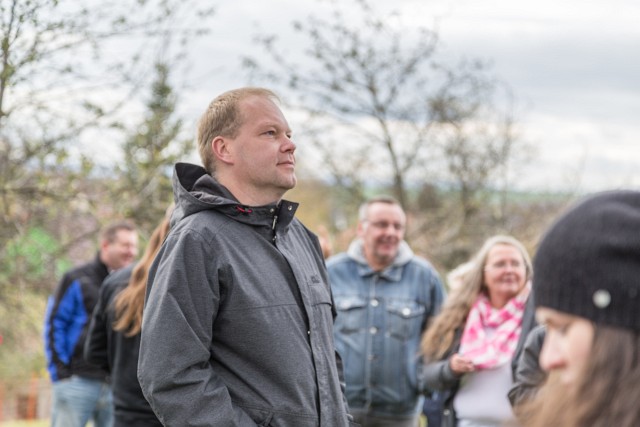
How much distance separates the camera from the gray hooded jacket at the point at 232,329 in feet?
10.3

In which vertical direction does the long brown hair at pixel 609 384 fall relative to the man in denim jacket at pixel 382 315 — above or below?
above

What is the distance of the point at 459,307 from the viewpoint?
5980mm

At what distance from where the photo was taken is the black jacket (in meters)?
5.08

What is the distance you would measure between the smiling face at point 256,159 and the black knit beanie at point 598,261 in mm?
1900

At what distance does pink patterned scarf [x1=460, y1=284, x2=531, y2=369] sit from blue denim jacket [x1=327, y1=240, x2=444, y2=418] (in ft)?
1.80

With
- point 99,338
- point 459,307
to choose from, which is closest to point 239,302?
point 99,338

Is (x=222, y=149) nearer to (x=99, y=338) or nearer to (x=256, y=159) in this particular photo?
(x=256, y=159)

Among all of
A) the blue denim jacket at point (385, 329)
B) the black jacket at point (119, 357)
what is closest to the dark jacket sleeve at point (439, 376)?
the blue denim jacket at point (385, 329)

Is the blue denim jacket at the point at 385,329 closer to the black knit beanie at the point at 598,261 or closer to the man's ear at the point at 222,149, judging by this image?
the man's ear at the point at 222,149

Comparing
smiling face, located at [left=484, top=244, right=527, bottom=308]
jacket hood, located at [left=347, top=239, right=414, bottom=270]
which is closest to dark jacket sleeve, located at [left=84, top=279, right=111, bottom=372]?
jacket hood, located at [left=347, top=239, right=414, bottom=270]

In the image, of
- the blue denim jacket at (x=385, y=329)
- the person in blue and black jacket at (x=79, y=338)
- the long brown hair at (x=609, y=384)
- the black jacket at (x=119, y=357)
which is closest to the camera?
the long brown hair at (x=609, y=384)

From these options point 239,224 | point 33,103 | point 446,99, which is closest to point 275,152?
point 239,224

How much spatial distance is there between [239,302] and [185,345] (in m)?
0.24

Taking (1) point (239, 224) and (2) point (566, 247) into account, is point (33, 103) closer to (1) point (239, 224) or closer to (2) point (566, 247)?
(1) point (239, 224)
